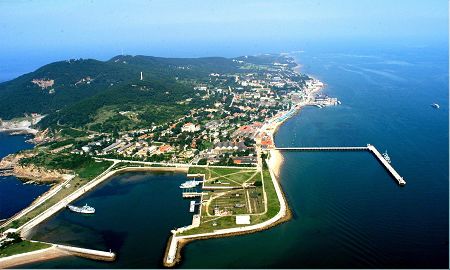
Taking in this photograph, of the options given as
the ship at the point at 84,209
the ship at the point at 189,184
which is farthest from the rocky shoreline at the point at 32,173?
the ship at the point at 189,184

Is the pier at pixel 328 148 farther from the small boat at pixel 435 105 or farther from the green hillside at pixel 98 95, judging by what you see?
the small boat at pixel 435 105

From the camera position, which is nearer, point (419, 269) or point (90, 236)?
point (419, 269)

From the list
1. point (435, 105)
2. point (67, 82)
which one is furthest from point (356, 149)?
point (67, 82)

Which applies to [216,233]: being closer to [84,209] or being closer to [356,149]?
[84,209]

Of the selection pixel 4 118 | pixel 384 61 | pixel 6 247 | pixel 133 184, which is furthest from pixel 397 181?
pixel 384 61

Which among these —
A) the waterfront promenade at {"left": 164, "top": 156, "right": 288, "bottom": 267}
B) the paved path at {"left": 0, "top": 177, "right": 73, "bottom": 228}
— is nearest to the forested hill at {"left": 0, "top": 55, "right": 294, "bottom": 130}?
the paved path at {"left": 0, "top": 177, "right": 73, "bottom": 228}

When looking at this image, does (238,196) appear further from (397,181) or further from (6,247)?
(6,247)
